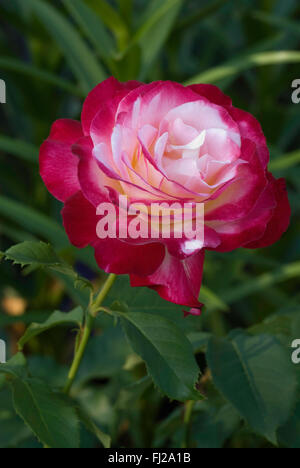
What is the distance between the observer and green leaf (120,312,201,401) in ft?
0.83

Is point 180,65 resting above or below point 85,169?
above

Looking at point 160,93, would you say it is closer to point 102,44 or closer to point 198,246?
point 198,246

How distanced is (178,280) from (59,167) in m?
0.07

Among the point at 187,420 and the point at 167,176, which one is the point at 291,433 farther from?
the point at 167,176

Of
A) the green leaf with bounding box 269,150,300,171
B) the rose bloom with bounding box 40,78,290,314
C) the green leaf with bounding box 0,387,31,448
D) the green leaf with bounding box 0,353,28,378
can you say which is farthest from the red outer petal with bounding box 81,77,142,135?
the green leaf with bounding box 269,150,300,171

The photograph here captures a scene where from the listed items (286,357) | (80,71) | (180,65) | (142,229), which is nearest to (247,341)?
(286,357)

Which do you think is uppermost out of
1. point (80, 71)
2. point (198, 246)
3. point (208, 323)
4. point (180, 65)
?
point (180, 65)

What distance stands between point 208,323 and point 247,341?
51cm

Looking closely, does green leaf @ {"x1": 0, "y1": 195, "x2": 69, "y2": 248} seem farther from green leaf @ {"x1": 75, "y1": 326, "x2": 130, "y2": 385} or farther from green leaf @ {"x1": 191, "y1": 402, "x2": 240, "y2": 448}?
green leaf @ {"x1": 191, "y1": 402, "x2": 240, "y2": 448}

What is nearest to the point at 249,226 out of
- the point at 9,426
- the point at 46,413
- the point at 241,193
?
the point at 241,193

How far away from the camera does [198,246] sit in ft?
0.77

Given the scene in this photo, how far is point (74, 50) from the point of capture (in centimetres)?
72

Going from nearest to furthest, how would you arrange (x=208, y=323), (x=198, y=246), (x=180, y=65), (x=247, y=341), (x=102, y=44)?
(x=198, y=246)
(x=247, y=341)
(x=102, y=44)
(x=208, y=323)
(x=180, y=65)

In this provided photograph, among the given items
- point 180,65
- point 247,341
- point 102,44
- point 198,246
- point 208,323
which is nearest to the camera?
point 198,246
